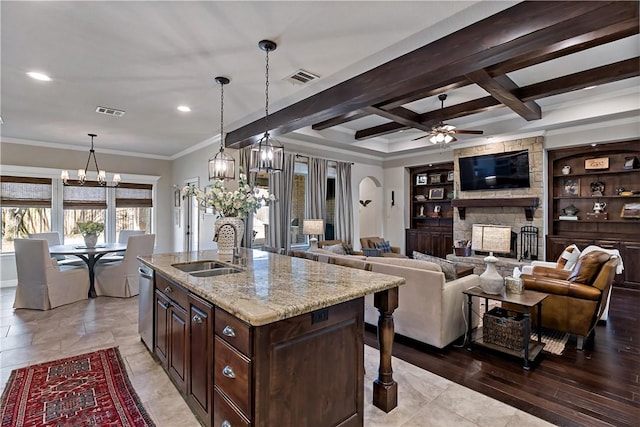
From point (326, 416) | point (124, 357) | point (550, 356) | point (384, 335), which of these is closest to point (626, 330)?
point (550, 356)

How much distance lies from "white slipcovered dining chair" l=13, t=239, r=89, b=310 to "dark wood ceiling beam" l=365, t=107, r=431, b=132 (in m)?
5.05

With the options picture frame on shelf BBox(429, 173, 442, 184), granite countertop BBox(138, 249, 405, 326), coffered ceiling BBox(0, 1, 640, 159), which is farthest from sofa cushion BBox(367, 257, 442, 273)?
picture frame on shelf BBox(429, 173, 442, 184)

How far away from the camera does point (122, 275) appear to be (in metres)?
5.23

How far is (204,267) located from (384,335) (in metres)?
1.77

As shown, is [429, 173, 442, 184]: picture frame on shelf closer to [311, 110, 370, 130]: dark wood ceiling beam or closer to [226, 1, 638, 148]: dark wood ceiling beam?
[311, 110, 370, 130]: dark wood ceiling beam

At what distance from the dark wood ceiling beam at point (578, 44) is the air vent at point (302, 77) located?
1837mm

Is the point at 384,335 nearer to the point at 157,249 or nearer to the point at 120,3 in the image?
the point at 120,3

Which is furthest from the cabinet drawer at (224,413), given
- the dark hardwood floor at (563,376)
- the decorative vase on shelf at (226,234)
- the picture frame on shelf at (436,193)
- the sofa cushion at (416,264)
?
the picture frame on shelf at (436,193)

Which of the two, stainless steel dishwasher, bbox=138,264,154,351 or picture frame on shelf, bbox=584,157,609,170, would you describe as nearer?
stainless steel dishwasher, bbox=138,264,154,351

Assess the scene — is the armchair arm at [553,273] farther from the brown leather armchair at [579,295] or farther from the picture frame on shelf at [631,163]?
the picture frame on shelf at [631,163]

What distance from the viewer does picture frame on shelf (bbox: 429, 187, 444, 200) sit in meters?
8.01

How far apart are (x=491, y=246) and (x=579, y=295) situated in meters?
1.96

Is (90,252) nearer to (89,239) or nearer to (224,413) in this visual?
(89,239)

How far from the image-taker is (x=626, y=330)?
12.1ft
